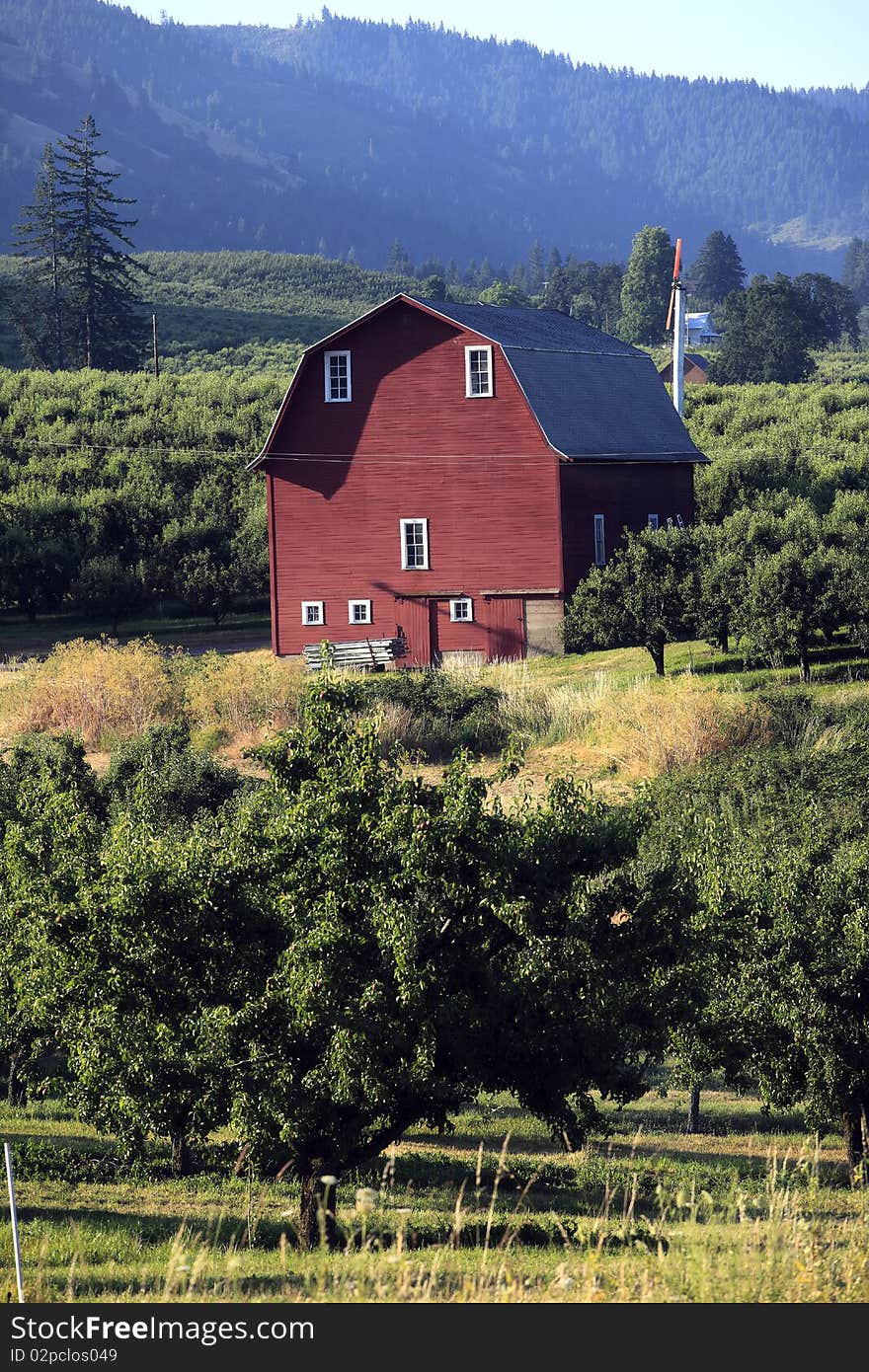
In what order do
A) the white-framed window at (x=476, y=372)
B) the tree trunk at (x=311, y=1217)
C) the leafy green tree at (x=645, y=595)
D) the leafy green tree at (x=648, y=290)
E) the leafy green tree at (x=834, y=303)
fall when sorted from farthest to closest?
the leafy green tree at (x=834, y=303)
the leafy green tree at (x=648, y=290)
the white-framed window at (x=476, y=372)
the leafy green tree at (x=645, y=595)
the tree trunk at (x=311, y=1217)

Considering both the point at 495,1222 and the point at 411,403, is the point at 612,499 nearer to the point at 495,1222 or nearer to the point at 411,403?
the point at 411,403

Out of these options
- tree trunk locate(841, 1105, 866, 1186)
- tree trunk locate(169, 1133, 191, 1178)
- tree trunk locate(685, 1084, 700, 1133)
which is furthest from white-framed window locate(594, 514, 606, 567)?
tree trunk locate(169, 1133, 191, 1178)

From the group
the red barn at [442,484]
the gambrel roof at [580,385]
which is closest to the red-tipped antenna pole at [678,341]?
the gambrel roof at [580,385]

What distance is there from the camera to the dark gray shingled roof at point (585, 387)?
46.4m

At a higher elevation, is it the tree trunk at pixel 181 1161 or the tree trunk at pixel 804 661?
the tree trunk at pixel 804 661

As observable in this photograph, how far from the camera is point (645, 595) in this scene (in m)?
39.8

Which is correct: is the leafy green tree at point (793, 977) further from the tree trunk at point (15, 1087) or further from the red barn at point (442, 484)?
the red barn at point (442, 484)

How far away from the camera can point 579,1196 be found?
54.3 ft

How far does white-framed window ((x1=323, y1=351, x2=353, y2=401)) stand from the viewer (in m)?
47.9

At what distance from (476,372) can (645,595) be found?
10.5 metres

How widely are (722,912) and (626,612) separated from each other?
73.2 ft

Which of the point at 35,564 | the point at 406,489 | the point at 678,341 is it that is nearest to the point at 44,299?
the point at 35,564

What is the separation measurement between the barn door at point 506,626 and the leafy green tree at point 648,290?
112 meters

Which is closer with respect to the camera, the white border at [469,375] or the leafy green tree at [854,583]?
the leafy green tree at [854,583]
